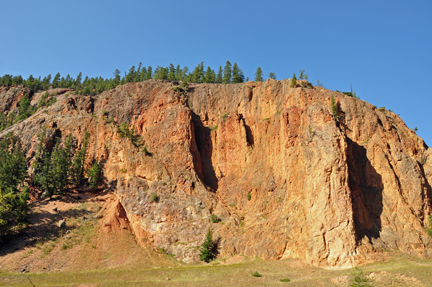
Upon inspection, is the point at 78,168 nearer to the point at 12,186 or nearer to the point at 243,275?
the point at 12,186

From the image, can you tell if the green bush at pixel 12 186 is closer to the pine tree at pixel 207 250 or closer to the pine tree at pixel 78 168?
the pine tree at pixel 78 168

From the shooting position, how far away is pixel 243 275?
40.8m

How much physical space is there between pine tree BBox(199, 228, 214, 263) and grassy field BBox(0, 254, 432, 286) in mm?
1180

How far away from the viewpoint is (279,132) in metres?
58.4

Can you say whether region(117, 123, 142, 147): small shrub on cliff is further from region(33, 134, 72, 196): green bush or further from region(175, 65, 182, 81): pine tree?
region(175, 65, 182, 81): pine tree

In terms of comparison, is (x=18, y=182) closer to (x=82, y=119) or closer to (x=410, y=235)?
(x=82, y=119)

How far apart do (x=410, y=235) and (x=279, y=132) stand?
25403mm

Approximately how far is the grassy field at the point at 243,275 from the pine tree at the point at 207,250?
1.18 m

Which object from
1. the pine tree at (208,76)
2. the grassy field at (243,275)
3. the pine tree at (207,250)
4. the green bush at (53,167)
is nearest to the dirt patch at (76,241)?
the grassy field at (243,275)

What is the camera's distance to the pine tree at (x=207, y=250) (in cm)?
4728

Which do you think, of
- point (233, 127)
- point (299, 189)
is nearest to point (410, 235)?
point (299, 189)

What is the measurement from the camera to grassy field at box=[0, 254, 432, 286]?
35562 millimetres

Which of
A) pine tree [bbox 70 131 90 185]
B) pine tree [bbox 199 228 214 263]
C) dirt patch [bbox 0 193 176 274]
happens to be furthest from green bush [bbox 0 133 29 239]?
pine tree [bbox 199 228 214 263]

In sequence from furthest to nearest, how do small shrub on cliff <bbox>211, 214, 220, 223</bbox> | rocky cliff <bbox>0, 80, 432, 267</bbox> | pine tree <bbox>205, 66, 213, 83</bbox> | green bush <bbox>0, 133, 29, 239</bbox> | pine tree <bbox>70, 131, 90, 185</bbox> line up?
1. pine tree <bbox>205, 66, 213, 83</bbox>
2. pine tree <bbox>70, 131, 90, 185</bbox>
3. green bush <bbox>0, 133, 29, 239</bbox>
4. small shrub on cliff <bbox>211, 214, 220, 223</bbox>
5. rocky cliff <bbox>0, 80, 432, 267</bbox>
